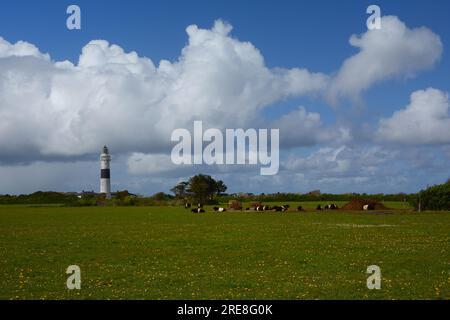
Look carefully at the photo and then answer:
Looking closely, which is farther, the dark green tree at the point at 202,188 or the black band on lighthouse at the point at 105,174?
the black band on lighthouse at the point at 105,174

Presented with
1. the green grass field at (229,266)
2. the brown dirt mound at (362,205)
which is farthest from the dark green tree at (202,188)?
the green grass field at (229,266)

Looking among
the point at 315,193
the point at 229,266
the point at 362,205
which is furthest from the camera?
the point at 315,193

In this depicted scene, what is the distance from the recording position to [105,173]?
153000 mm

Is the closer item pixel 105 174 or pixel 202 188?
pixel 202 188

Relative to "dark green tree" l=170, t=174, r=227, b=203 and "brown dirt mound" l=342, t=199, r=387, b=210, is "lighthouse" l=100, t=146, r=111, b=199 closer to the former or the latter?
"dark green tree" l=170, t=174, r=227, b=203

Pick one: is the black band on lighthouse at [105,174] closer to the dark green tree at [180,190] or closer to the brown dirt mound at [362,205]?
the dark green tree at [180,190]

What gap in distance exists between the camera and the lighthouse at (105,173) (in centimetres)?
15138

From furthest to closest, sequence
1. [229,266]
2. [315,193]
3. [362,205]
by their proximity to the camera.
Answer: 1. [315,193]
2. [362,205]
3. [229,266]

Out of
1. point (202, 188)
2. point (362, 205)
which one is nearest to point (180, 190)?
point (202, 188)

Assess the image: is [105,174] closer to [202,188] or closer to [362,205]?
[202,188]

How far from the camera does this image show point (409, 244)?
2761 cm

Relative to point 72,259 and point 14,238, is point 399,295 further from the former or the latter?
point 14,238

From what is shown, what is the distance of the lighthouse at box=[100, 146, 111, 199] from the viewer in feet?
497
